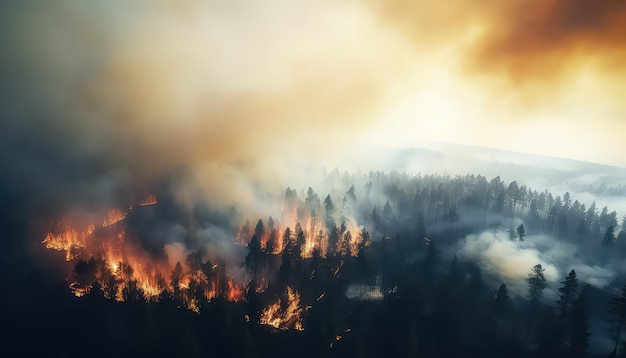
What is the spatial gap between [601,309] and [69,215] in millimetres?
184300

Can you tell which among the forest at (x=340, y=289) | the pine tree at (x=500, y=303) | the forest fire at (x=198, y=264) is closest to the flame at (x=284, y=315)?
the forest fire at (x=198, y=264)

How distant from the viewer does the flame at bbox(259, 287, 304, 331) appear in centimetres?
8462

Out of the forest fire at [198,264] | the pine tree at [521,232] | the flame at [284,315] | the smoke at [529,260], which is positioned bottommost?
the flame at [284,315]

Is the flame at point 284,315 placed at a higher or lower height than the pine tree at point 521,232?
lower

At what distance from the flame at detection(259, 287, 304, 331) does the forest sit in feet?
0.85

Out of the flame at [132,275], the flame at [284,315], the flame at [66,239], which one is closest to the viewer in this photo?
the flame at [284,315]

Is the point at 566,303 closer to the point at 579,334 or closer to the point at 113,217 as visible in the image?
the point at 579,334

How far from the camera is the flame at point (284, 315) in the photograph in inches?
3332

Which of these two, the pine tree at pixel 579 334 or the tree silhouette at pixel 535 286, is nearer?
the pine tree at pixel 579 334

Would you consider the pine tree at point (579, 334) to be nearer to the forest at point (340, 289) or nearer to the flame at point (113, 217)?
the forest at point (340, 289)

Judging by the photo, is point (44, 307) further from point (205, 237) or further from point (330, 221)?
point (330, 221)

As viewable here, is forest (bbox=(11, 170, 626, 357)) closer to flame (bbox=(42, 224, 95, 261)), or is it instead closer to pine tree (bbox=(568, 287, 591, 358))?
pine tree (bbox=(568, 287, 591, 358))

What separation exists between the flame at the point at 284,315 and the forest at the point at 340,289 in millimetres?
260

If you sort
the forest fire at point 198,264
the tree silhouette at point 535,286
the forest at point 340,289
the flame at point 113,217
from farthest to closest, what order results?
the flame at point 113,217 < the forest fire at point 198,264 < the tree silhouette at point 535,286 < the forest at point 340,289
